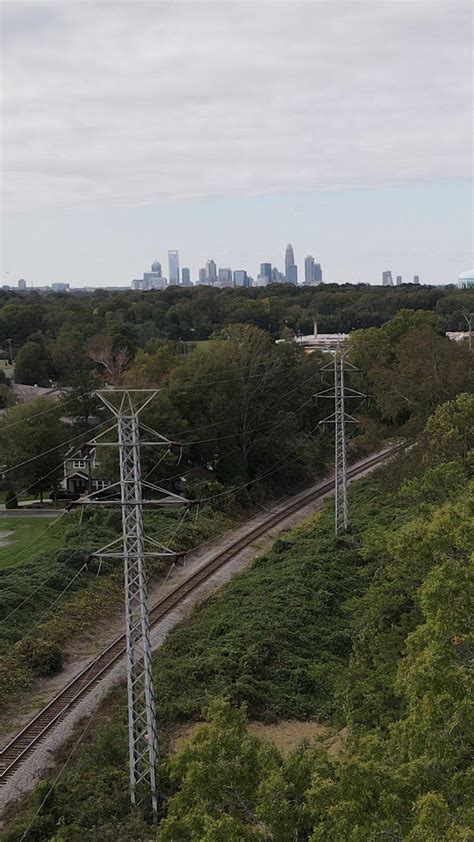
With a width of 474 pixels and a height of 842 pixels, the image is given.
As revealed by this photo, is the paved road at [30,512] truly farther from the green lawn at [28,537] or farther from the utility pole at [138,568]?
the utility pole at [138,568]

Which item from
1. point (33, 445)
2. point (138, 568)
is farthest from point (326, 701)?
point (33, 445)

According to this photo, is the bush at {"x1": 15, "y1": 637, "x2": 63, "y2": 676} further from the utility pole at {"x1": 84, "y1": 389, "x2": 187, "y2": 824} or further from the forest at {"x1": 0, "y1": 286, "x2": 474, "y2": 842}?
the utility pole at {"x1": 84, "y1": 389, "x2": 187, "y2": 824}

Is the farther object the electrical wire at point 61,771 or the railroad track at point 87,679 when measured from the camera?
the railroad track at point 87,679

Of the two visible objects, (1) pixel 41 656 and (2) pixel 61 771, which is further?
(1) pixel 41 656

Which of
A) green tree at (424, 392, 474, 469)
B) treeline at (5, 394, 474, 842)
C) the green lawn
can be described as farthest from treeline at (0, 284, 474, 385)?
treeline at (5, 394, 474, 842)

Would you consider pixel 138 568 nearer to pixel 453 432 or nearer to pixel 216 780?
pixel 216 780

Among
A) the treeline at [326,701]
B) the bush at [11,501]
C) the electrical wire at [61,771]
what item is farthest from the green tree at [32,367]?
the electrical wire at [61,771]
